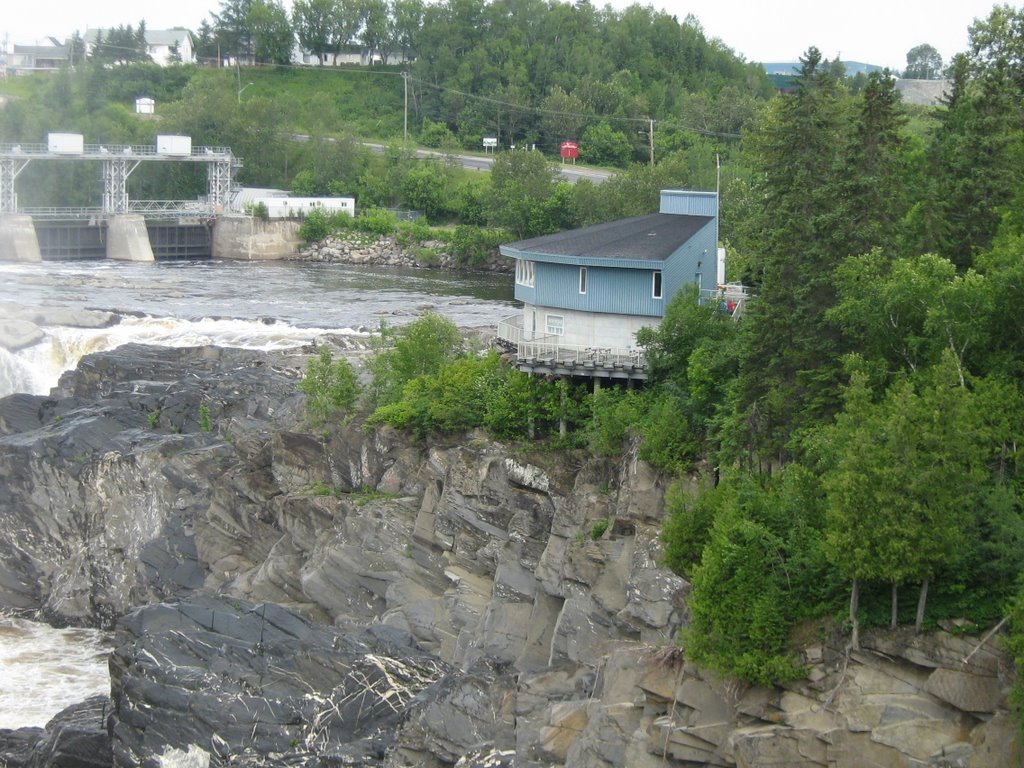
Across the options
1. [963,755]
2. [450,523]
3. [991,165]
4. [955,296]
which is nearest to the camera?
[963,755]

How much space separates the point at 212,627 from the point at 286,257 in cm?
6550

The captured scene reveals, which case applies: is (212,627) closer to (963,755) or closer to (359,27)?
(963,755)

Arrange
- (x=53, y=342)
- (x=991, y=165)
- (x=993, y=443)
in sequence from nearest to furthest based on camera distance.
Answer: (x=993, y=443)
(x=991, y=165)
(x=53, y=342)

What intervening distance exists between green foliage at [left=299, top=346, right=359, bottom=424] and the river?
7.91m

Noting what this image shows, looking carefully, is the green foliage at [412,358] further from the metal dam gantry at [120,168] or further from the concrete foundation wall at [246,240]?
the concrete foundation wall at [246,240]

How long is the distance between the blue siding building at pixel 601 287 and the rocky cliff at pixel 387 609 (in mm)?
2571

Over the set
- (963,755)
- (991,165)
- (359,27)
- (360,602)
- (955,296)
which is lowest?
(360,602)

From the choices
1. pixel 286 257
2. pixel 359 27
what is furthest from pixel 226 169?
pixel 359 27

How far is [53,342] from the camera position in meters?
53.6

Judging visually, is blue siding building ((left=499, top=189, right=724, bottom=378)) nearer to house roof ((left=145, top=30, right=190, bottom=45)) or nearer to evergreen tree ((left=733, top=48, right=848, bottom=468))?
evergreen tree ((left=733, top=48, right=848, bottom=468))

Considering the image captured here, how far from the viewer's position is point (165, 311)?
2445 inches

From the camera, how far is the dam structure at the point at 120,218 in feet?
275

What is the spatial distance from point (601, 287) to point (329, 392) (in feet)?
29.7

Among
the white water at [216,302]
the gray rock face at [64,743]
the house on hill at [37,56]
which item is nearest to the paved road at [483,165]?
the white water at [216,302]
